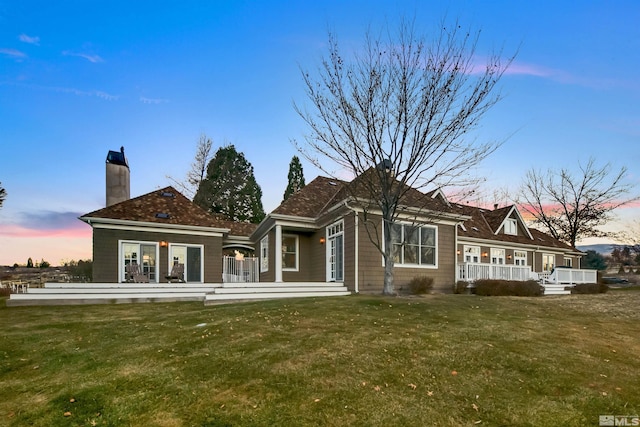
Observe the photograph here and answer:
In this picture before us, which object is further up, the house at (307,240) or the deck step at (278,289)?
the house at (307,240)

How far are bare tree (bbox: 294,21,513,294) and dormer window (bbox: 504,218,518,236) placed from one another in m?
15.9

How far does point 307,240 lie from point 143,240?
751cm

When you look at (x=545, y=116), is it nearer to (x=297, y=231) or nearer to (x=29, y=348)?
(x=297, y=231)

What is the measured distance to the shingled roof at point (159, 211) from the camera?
15617mm

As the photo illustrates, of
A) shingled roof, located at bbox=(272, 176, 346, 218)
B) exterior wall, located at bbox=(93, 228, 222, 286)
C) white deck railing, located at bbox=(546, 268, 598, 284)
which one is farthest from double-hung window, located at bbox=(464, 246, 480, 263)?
exterior wall, located at bbox=(93, 228, 222, 286)

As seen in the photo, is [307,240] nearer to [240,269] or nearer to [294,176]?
[240,269]

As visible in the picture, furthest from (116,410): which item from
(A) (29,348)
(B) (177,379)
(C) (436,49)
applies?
(C) (436,49)

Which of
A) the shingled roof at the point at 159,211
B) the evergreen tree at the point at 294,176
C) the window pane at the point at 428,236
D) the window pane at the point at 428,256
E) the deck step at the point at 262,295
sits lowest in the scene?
the deck step at the point at 262,295

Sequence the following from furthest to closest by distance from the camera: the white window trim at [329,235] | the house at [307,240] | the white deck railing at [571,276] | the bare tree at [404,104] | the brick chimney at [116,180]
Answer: the white deck railing at [571,276] < the brick chimney at [116,180] < the white window trim at [329,235] < the house at [307,240] < the bare tree at [404,104]

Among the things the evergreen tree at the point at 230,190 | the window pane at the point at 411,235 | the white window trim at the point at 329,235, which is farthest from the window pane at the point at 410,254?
the evergreen tree at the point at 230,190

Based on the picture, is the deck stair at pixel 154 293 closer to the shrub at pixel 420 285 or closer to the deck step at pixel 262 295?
the deck step at pixel 262 295

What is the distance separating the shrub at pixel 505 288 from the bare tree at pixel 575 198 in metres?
23.8

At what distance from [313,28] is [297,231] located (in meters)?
9.01

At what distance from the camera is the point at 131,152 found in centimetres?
2138
